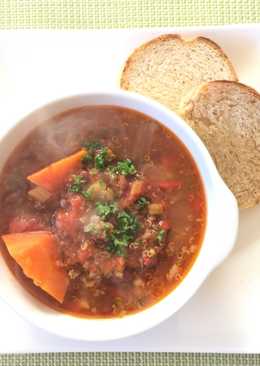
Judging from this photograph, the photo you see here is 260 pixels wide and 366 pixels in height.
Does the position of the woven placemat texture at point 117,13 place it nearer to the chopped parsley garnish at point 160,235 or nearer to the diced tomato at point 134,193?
the diced tomato at point 134,193

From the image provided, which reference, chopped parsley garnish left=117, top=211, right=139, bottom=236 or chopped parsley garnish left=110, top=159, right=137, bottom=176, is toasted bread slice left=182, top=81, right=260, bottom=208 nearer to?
chopped parsley garnish left=110, top=159, right=137, bottom=176

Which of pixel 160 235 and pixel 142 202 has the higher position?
pixel 142 202

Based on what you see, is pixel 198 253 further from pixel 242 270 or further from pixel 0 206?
pixel 0 206

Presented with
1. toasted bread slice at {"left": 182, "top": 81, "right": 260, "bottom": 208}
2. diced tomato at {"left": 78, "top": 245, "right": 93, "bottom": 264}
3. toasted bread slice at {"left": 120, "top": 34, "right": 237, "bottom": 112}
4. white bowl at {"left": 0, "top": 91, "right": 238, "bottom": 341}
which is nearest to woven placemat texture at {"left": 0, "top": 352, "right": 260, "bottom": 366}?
white bowl at {"left": 0, "top": 91, "right": 238, "bottom": 341}

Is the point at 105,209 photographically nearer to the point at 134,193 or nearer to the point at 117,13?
the point at 134,193

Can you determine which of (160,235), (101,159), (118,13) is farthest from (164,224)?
(118,13)

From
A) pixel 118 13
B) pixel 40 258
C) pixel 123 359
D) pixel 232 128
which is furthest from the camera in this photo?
pixel 118 13

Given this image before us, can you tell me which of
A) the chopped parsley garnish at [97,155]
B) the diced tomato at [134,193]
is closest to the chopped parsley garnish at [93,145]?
the chopped parsley garnish at [97,155]

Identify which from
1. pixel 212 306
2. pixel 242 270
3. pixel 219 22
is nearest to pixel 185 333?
pixel 212 306
